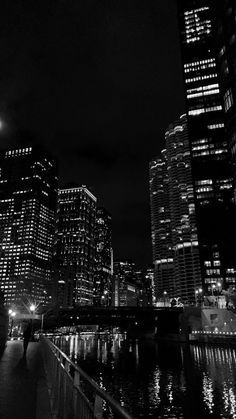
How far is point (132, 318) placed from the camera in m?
132

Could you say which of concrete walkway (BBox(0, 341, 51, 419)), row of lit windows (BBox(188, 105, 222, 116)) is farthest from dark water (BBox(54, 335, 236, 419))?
row of lit windows (BBox(188, 105, 222, 116))

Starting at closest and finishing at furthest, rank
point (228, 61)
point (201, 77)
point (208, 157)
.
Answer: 1. point (228, 61)
2. point (208, 157)
3. point (201, 77)

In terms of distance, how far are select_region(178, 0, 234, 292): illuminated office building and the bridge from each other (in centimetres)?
4564

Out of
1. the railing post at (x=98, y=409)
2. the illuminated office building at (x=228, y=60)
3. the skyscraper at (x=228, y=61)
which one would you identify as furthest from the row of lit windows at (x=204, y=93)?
the railing post at (x=98, y=409)

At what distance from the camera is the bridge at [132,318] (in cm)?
11731

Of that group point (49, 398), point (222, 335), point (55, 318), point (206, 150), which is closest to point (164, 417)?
point (49, 398)

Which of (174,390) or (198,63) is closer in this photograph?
(174,390)

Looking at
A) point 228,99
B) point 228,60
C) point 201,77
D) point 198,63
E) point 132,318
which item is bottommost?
point 132,318

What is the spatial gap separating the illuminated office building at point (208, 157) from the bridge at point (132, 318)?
45.6 m

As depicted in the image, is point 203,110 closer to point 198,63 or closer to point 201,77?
point 201,77

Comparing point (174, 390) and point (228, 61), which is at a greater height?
point (228, 61)

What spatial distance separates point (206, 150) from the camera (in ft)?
589

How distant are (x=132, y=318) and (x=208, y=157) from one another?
3679 inches

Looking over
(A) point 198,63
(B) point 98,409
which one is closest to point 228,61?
(A) point 198,63
